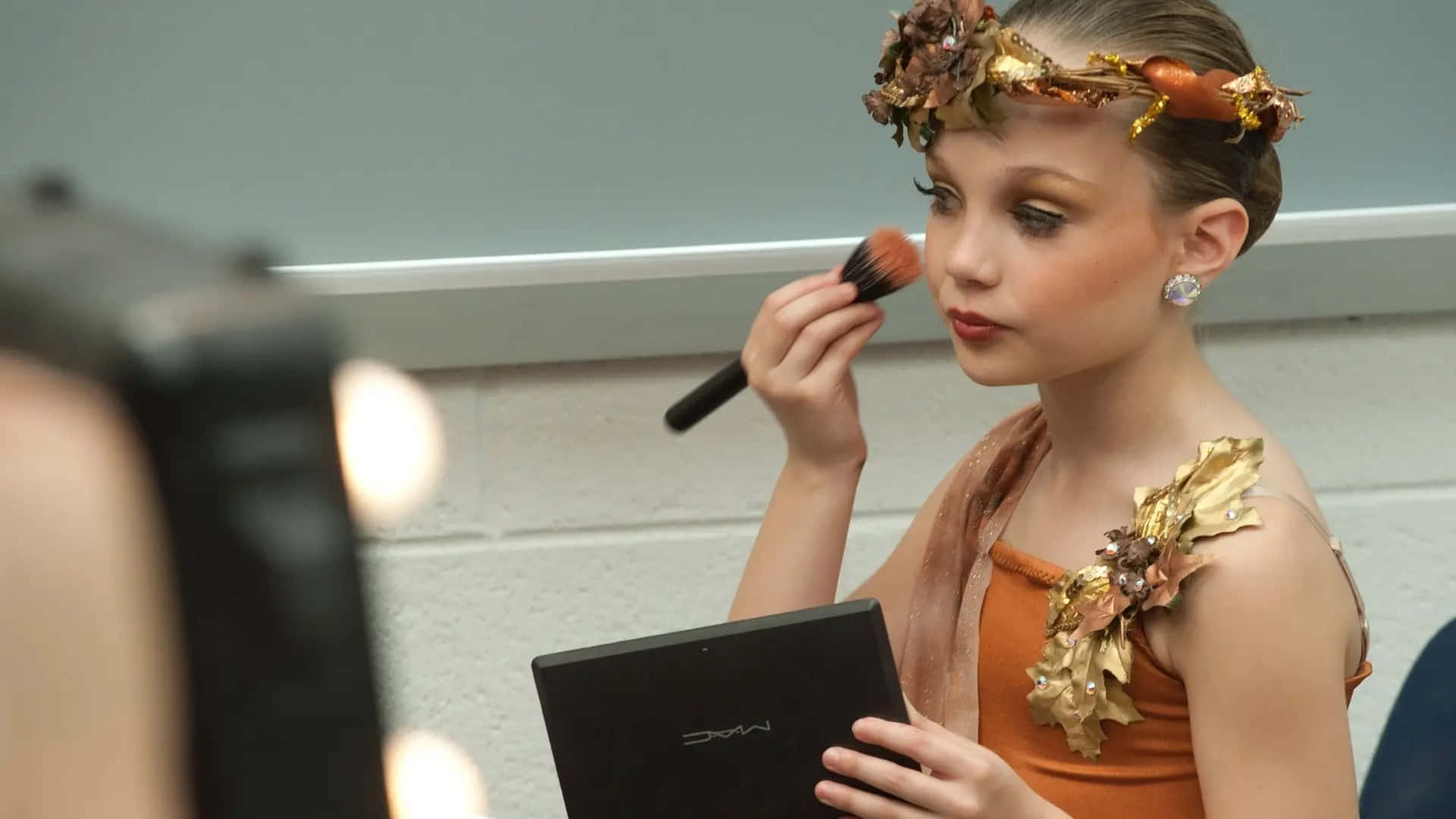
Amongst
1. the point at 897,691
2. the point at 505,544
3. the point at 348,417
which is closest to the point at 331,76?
the point at 505,544

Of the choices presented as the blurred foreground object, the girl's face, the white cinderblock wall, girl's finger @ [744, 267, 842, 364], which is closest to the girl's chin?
the girl's face

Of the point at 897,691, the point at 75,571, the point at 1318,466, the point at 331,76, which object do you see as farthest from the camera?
the point at 1318,466

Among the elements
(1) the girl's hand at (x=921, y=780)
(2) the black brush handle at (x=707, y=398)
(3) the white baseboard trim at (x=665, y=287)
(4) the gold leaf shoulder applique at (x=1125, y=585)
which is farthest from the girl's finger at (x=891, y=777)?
(3) the white baseboard trim at (x=665, y=287)

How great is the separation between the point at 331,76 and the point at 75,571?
103cm

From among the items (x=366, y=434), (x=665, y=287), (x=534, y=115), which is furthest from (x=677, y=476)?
(x=366, y=434)

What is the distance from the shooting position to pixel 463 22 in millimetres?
1125

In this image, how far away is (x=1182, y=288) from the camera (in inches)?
29.3

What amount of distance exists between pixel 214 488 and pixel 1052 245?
615 mm

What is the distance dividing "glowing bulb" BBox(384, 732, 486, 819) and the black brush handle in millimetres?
212

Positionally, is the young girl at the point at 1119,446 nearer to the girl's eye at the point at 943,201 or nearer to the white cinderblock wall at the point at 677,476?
the girl's eye at the point at 943,201

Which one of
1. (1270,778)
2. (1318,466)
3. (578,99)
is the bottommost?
(1270,778)

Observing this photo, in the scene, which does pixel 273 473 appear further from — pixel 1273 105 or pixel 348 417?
pixel 1273 105

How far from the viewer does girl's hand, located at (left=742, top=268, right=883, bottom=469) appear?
0.84 meters

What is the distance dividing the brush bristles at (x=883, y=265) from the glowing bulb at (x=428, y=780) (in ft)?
1.10
